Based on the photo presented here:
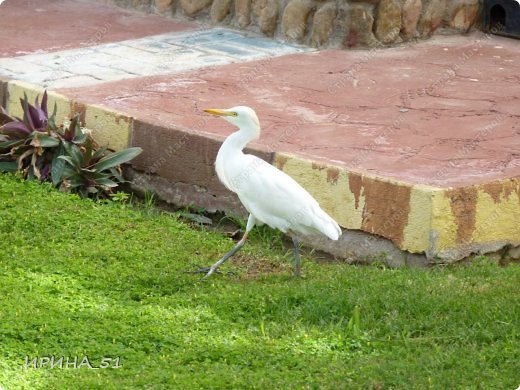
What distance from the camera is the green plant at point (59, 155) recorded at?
22.8 ft

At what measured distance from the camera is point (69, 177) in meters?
6.95

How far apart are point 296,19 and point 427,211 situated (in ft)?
11.4

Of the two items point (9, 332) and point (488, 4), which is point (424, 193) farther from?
point (488, 4)

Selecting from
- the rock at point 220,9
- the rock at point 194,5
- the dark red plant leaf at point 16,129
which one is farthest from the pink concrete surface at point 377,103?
the rock at point 194,5

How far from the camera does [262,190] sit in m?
5.70

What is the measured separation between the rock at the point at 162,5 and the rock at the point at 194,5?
0.64 ft

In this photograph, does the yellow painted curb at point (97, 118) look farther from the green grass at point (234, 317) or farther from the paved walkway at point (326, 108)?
the green grass at point (234, 317)

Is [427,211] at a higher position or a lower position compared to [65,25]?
lower

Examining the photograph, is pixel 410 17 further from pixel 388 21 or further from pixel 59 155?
pixel 59 155

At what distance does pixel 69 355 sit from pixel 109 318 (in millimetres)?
420

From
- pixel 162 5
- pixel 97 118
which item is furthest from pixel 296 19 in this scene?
pixel 97 118

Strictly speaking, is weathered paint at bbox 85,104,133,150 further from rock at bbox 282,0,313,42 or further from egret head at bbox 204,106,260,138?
rock at bbox 282,0,313,42

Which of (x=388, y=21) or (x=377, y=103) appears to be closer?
(x=377, y=103)

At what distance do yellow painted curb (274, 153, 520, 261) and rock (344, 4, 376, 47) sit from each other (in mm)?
2687
